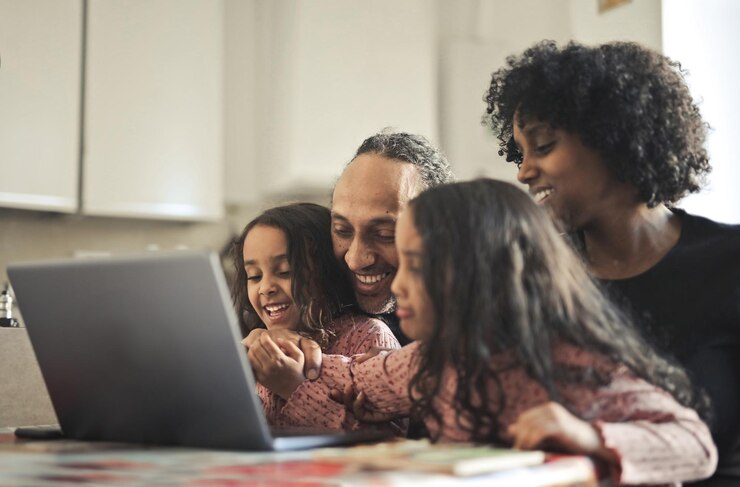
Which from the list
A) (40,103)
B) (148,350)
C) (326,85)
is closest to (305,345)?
(148,350)

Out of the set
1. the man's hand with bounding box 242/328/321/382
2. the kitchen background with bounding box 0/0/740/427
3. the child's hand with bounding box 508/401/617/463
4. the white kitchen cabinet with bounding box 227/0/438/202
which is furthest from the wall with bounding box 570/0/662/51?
the child's hand with bounding box 508/401/617/463

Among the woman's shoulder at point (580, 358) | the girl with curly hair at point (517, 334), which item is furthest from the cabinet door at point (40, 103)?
the woman's shoulder at point (580, 358)

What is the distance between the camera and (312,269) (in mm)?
1411

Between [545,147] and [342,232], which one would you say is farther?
[342,232]

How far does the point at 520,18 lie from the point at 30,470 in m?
2.70

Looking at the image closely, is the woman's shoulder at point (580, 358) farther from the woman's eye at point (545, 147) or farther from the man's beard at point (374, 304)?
the man's beard at point (374, 304)

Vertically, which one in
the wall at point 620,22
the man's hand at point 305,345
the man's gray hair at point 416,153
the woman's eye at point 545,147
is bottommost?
the man's hand at point 305,345

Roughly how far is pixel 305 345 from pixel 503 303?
39 centimetres

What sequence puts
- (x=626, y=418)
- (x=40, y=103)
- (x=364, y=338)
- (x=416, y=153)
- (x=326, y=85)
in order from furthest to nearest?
(x=326, y=85)
(x=40, y=103)
(x=416, y=153)
(x=364, y=338)
(x=626, y=418)

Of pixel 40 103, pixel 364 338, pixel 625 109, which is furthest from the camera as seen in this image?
pixel 40 103

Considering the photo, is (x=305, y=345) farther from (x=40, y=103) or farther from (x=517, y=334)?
(x=40, y=103)

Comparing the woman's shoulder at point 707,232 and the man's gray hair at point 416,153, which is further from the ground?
the man's gray hair at point 416,153

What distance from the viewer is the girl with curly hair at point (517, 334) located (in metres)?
0.89

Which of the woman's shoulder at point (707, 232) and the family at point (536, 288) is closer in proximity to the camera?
the family at point (536, 288)
